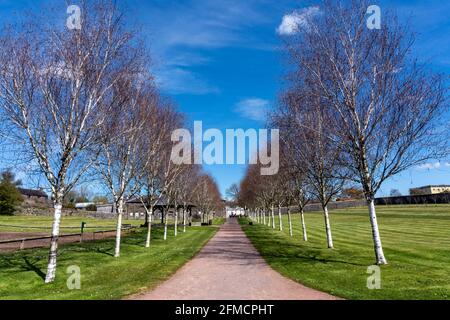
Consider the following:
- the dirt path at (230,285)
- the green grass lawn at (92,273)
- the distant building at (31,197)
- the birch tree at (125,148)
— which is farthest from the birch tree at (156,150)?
the distant building at (31,197)

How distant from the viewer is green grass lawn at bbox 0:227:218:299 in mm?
10203

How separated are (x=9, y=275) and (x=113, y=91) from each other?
797 centimetres

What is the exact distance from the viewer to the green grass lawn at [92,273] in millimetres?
10203

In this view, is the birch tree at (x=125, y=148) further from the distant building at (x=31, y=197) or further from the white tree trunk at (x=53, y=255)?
the distant building at (x=31, y=197)

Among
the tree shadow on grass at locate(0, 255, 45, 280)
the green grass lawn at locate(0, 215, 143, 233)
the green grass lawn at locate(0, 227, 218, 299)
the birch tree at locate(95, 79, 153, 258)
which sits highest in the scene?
the birch tree at locate(95, 79, 153, 258)

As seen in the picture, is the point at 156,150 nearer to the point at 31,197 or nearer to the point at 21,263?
the point at 21,263

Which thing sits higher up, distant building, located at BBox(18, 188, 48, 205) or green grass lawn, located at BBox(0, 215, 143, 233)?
distant building, located at BBox(18, 188, 48, 205)

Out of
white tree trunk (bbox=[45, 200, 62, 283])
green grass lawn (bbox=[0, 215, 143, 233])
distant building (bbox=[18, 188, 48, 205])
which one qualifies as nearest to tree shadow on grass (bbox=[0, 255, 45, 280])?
white tree trunk (bbox=[45, 200, 62, 283])

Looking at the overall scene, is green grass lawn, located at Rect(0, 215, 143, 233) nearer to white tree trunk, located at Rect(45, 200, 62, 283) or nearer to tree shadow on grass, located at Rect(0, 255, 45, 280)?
tree shadow on grass, located at Rect(0, 255, 45, 280)

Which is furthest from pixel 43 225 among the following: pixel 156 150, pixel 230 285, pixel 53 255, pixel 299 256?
pixel 230 285

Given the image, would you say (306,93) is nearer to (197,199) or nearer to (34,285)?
(34,285)

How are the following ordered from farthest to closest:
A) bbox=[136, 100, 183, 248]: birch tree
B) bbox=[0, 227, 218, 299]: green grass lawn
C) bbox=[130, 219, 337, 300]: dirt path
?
bbox=[136, 100, 183, 248]: birch tree → bbox=[0, 227, 218, 299]: green grass lawn → bbox=[130, 219, 337, 300]: dirt path

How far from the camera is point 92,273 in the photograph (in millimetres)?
13555

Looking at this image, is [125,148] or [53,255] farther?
[125,148]
